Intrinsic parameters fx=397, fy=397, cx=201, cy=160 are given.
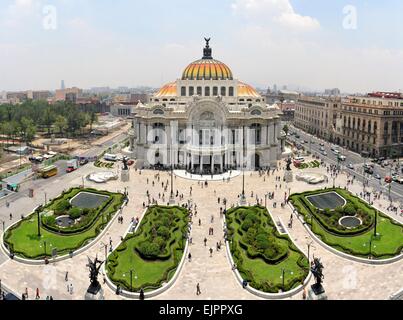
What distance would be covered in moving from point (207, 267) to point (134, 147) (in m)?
54.6

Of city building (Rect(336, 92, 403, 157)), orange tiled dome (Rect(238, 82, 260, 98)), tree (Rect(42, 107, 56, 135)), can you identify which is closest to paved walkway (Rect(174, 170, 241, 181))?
orange tiled dome (Rect(238, 82, 260, 98))

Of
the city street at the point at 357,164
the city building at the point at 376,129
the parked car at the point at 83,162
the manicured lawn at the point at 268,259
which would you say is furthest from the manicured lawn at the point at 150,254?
the city building at the point at 376,129

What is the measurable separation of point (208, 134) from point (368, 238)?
41.0 metres

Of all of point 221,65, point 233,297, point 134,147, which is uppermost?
point 221,65

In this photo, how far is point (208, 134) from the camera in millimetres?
78062

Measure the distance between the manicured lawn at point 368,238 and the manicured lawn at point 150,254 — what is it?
15.5 meters

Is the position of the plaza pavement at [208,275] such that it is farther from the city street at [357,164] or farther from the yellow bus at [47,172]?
the yellow bus at [47,172]

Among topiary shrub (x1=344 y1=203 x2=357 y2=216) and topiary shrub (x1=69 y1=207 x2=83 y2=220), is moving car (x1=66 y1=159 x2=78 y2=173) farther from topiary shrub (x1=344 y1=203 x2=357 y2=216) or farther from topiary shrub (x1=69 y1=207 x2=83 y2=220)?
topiary shrub (x1=344 y1=203 x2=357 y2=216)

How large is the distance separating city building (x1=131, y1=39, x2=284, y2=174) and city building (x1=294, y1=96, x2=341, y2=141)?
37.5 meters

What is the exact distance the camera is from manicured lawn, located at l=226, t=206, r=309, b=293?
111 ft

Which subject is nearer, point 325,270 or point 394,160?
point 325,270
